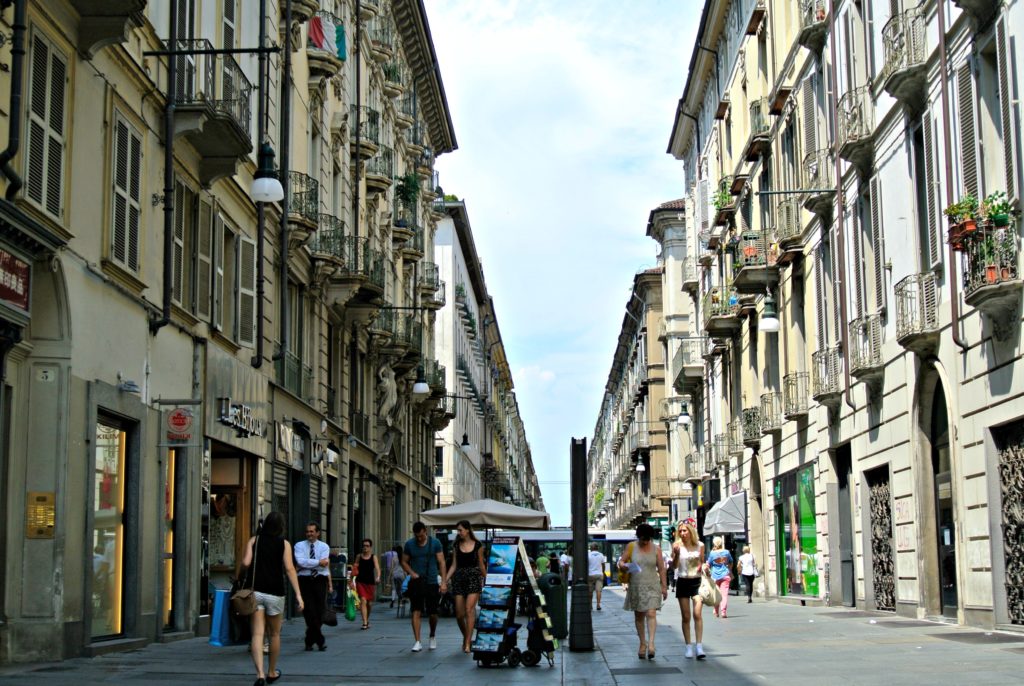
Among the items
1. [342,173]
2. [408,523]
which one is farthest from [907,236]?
[408,523]

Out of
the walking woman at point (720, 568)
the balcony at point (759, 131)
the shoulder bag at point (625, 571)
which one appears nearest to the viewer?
the shoulder bag at point (625, 571)

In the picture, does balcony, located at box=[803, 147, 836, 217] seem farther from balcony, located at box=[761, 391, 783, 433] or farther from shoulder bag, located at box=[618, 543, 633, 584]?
shoulder bag, located at box=[618, 543, 633, 584]

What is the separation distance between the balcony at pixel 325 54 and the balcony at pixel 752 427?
14.6m

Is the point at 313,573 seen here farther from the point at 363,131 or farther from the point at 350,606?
the point at 363,131

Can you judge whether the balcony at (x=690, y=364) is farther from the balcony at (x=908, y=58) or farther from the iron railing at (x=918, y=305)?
the balcony at (x=908, y=58)

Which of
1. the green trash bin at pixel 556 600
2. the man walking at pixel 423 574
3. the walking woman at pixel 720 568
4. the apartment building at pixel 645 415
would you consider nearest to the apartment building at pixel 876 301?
the walking woman at pixel 720 568

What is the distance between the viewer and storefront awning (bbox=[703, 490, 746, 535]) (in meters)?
40.5

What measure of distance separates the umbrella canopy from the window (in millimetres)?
16497

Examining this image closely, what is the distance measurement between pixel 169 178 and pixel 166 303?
5.49 ft

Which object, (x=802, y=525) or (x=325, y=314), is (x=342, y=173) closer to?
(x=325, y=314)

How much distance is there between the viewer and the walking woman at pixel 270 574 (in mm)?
13148

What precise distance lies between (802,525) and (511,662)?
60.2ft

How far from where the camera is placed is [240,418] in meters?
23.0

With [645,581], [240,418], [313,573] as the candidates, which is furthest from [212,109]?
[645,581]
